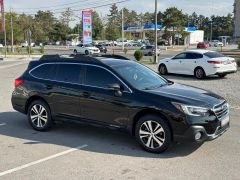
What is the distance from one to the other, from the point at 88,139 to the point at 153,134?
4.91 ft

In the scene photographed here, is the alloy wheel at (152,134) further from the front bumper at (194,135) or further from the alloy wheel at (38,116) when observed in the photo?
the alloy wheel at (38,116)

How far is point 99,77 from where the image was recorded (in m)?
6.80

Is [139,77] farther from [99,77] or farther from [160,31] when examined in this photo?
[160,31]

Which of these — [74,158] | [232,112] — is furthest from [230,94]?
[74,158]

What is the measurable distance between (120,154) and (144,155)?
403mm

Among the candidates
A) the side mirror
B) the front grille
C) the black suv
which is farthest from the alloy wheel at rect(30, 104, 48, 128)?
the front grille

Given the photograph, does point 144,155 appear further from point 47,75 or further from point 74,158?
point 47,75

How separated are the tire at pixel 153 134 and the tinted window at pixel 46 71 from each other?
2.37 m

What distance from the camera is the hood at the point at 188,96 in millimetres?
5910

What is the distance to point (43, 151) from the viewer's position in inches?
245

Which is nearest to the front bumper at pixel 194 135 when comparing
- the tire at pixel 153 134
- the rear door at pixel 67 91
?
the tire at pixel 153 134

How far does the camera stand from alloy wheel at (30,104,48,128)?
7.55 meters

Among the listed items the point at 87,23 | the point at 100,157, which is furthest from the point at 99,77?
the point at 87,23

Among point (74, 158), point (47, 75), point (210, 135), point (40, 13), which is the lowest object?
point (74, 158)
